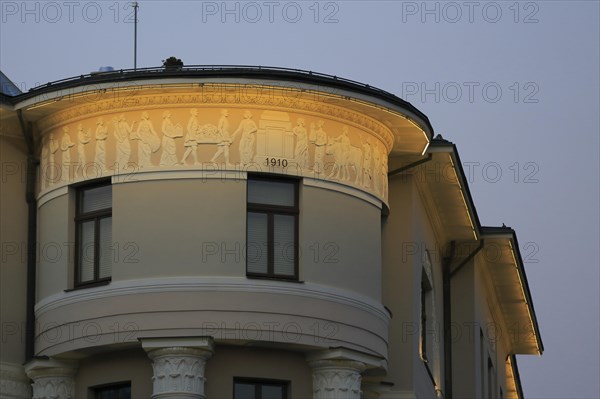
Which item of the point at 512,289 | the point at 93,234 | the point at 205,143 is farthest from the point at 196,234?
the point at 512,289

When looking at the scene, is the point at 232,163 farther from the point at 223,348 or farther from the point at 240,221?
the point at 223,348

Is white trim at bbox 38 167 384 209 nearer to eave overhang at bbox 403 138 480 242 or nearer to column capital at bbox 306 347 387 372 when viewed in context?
column capital at bbox 306 347 387 372

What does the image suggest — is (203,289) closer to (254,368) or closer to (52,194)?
(254,368)

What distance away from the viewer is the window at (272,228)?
1446 inches

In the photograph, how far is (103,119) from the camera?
123 feet

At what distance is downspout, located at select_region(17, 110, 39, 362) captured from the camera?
125 feet

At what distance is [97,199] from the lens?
37500 millimetres

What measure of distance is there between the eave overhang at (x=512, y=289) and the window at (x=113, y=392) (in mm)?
13853

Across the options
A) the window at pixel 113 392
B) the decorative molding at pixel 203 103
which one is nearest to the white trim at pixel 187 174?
the decorative molding at pixel 203 103

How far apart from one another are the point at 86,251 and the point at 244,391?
4240mm

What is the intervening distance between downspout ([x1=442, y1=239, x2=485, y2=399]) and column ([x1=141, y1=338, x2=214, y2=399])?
12.4 meters

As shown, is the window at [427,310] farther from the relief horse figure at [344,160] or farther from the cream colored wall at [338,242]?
the relief horse figure at [344,160]

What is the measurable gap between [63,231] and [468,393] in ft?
45.9

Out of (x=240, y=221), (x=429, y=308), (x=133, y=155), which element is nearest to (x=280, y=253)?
(x=240, y=221)
